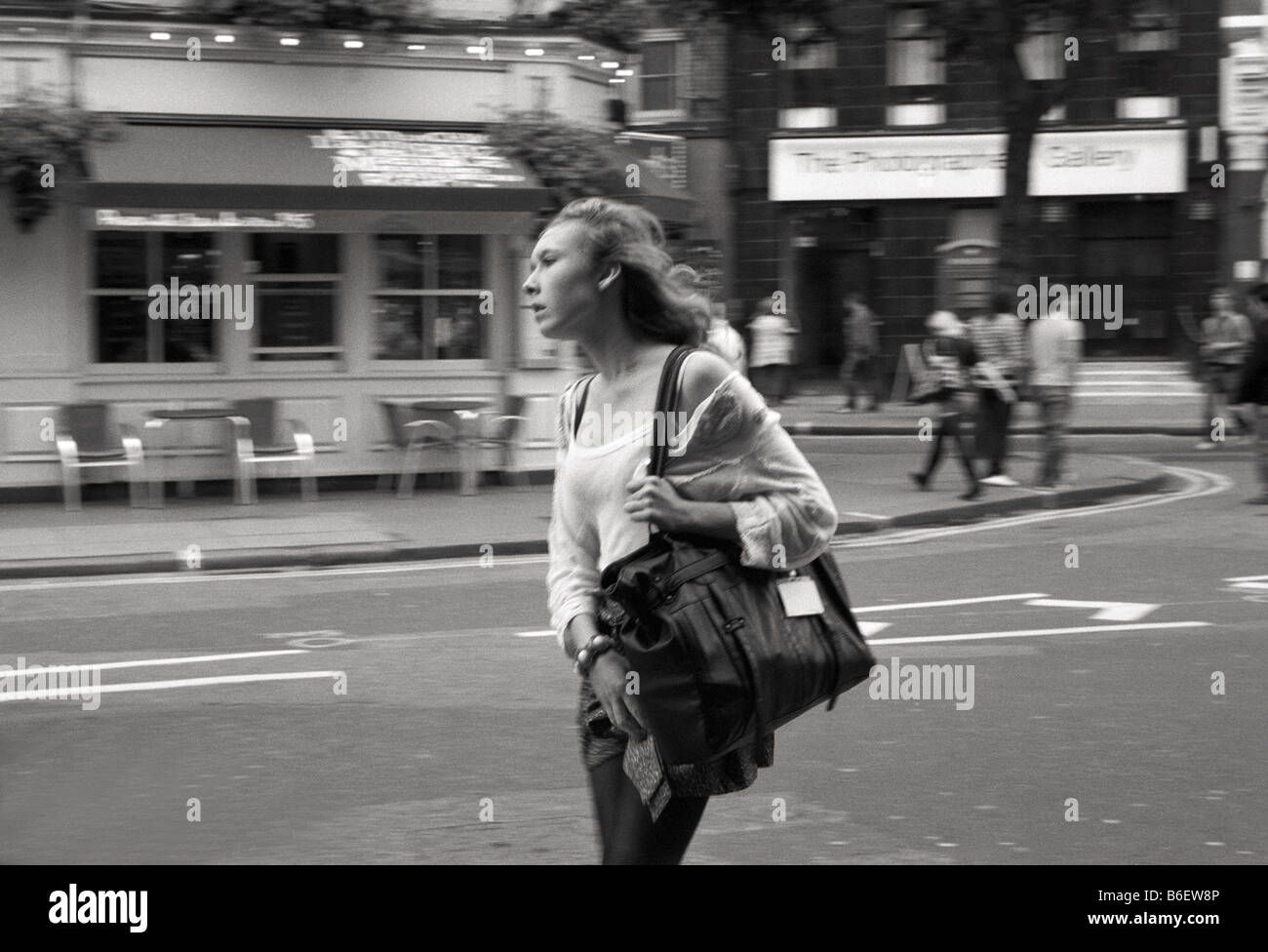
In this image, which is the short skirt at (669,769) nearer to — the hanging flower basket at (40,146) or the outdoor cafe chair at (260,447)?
the outdoor cafe chair at (260,447)

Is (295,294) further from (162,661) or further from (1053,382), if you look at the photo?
(162,661)

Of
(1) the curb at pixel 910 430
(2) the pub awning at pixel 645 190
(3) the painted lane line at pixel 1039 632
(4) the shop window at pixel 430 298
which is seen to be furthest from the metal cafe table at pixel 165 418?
(1) the curb at pixel 910 430

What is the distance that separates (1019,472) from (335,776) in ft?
42.5

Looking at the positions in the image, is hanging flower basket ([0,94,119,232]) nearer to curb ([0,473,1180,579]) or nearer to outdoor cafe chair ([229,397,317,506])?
outdoor cafe chair ([229,397,317,506])

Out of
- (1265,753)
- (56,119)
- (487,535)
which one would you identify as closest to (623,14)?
(56,119)

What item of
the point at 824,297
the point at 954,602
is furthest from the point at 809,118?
the point at 954,602

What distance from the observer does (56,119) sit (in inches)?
612

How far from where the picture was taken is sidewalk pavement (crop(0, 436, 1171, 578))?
41.7 ft

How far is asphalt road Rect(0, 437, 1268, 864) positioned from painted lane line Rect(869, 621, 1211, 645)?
0.03 metres

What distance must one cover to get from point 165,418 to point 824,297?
1958 cm

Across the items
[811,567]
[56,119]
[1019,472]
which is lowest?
[1019,472]

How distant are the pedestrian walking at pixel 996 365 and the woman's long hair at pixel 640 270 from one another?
1324 cm
